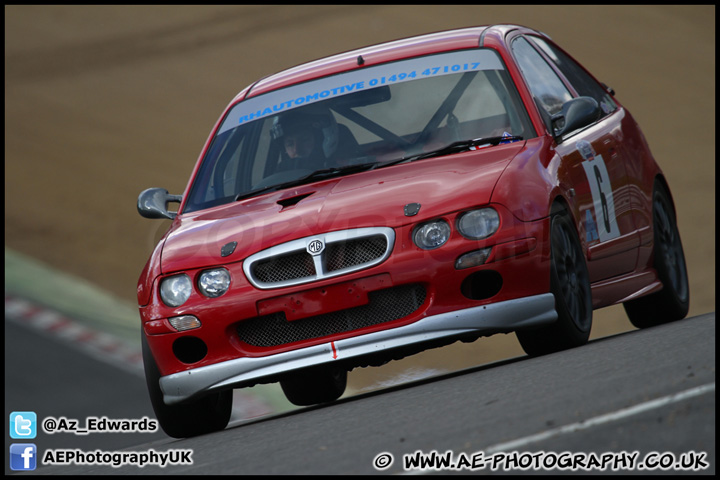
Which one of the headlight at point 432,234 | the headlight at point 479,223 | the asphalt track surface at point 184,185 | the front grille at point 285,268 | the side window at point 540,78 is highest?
the side window at point 540,78

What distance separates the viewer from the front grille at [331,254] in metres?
5.69

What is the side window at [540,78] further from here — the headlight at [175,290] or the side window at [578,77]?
the headlight at [175,290]

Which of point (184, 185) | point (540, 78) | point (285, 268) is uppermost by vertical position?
point (540, 78)

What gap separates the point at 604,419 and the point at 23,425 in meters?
4.78

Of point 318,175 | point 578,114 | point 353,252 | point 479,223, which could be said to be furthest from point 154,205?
point 578,114

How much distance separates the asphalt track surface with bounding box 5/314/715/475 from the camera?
3.76m

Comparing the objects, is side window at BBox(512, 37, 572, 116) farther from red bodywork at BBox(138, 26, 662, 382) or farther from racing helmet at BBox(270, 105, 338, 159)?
racing helmet at BBox(270, 105, 338, 159)

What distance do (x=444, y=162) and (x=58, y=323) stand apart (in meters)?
7.35

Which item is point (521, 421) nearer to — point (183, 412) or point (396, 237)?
point (396, 237)

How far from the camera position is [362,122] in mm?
6953

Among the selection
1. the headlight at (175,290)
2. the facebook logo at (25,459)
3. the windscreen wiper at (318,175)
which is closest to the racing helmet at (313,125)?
the windscreen wiper at (318,175)

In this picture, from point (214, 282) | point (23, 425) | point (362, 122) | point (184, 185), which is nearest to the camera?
point (214, 282)

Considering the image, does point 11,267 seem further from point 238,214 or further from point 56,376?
point 238,214

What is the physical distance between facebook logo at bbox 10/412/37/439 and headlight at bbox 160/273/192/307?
6.59 feet
